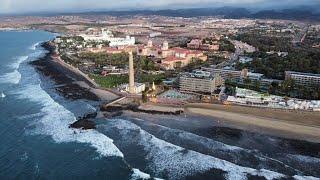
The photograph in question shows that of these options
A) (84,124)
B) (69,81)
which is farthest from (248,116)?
(69,81)

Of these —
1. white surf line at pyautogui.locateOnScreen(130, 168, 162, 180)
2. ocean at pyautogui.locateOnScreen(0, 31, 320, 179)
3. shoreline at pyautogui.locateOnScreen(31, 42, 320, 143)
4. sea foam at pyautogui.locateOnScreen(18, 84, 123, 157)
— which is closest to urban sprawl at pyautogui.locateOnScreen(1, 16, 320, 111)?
shoreline at pyautogui.locateOnScreen(31, 42, 320, 143)

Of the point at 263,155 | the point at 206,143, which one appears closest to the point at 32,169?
the point at 206,143

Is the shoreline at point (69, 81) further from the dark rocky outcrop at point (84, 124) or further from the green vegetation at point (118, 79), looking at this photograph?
the dark rocky outcrop at point (84, 124)

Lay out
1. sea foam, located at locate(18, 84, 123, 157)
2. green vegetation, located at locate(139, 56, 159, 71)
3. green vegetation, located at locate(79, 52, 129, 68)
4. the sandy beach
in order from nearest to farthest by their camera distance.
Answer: sea foam, located at locate(18, 84, 123, 157) → the sandy beach → green vegetation, located at locate(139, 56, 159, 71) → green vegetation, located at locate(79, 52, 129, 68)

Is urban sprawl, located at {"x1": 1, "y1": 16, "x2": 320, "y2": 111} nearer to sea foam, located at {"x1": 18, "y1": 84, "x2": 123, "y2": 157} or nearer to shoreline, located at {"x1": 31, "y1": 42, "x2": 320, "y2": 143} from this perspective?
shoreline, located at {"x1": 31, "y1": 42, "x2": 320, "y2": 143}

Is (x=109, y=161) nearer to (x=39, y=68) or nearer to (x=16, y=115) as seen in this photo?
(x=16, y=115)
